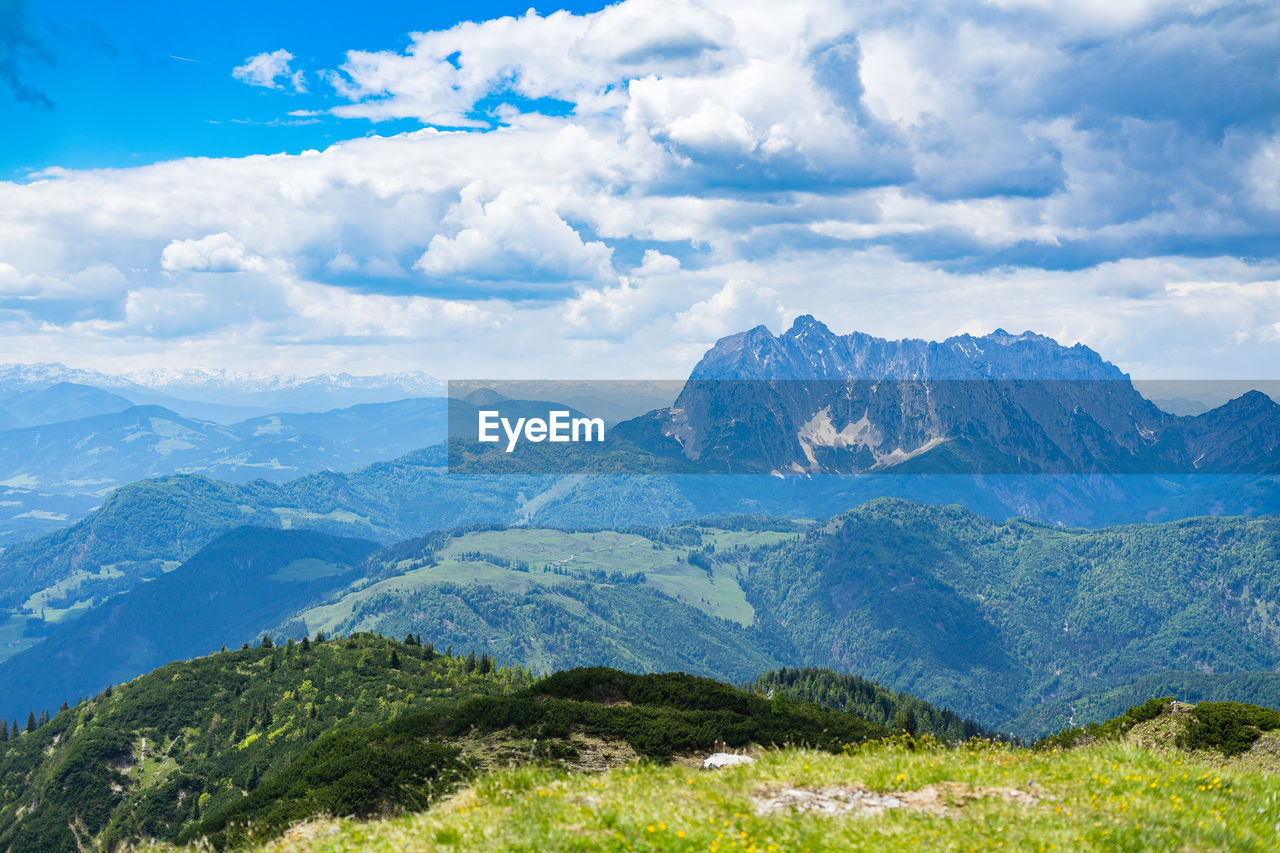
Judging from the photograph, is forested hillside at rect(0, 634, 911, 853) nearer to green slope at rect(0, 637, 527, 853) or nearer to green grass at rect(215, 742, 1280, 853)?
green slope at rect(0, 637, 527, 853)

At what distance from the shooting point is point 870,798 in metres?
27.5

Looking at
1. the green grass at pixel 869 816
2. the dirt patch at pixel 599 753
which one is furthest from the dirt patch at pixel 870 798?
the dirt patch at pixel 599 753

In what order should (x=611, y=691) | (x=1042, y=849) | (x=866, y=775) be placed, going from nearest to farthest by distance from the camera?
(x=1042, y=849) < (x=866, y=775) < (x=611, y=691)

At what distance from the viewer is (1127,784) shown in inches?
1043

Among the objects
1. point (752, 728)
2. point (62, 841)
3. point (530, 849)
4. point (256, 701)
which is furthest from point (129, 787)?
point (530, 849)

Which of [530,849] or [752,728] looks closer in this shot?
[530,849]

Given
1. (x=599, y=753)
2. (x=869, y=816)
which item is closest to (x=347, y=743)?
(x=599, y=753)

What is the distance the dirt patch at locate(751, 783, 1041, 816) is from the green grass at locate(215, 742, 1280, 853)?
0.42 feet

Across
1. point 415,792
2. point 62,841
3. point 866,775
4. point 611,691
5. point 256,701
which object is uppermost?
point 866,775

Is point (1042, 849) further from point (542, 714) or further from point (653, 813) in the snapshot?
point (542, 714)

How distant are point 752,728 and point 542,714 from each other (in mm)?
15587

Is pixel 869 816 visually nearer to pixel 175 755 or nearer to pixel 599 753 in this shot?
pixel 599 753

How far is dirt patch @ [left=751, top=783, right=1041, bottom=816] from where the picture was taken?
26094 mm

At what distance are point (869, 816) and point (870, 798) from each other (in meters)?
2.53
